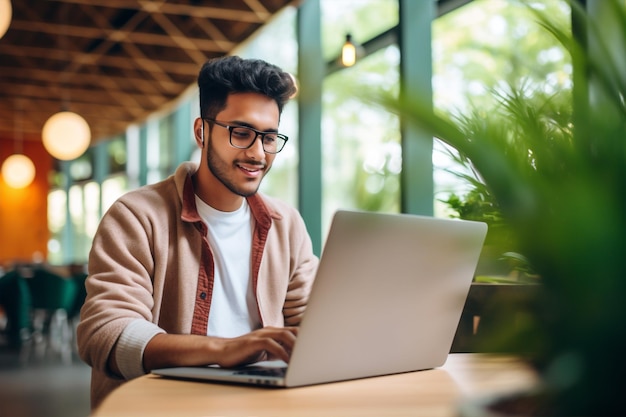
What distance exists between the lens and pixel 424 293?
1.21 meters

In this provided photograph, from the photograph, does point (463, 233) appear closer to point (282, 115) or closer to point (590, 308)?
point (590, 308)

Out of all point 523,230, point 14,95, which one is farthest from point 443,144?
point 14,95

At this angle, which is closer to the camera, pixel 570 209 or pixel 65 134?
pixel 570 209

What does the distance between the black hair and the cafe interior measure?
0.07 m

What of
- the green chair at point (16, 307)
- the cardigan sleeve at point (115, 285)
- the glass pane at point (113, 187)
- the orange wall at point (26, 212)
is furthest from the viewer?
the orange wall at point (26, 212)

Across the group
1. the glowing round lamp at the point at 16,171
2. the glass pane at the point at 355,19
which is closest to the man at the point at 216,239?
the glass pane at the point at 355,19

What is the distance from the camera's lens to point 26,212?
16.7 m

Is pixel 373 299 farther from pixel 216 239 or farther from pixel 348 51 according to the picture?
pixel 348 51

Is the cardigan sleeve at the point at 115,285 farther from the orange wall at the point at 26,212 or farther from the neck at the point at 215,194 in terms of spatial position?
the orange wall at the point at 26,212

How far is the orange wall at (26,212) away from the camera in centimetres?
1642

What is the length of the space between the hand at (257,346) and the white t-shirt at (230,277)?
0.55 meters

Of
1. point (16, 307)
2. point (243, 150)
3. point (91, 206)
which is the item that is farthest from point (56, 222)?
point (243, 150)

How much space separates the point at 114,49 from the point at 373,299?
381 inches

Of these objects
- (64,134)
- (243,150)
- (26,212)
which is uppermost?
(64,134)
